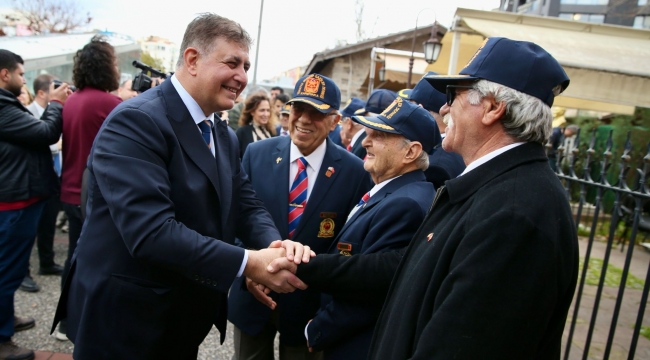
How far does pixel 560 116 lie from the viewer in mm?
12609

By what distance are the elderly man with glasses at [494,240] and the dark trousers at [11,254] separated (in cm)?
312

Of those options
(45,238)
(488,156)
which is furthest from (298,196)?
(45,238)

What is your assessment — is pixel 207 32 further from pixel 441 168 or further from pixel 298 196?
pixel 441 168

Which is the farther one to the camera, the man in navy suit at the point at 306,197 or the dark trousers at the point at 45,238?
the dark trousers at the point at 45,238

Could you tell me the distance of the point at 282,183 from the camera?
289 centimetres

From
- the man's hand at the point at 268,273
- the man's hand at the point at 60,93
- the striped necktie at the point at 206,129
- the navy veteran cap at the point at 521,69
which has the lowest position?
the man's hand at the point at 268,273

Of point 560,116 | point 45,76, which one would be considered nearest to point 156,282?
point 45,76

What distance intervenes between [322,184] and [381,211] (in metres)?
0.77

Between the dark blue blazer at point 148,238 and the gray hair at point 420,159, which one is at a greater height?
the gray hair at point 420,159

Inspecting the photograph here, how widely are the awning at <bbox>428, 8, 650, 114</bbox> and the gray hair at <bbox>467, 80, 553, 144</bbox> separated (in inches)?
146

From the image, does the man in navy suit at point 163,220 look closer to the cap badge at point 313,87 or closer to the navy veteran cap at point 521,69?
the cap badge at point 313,87

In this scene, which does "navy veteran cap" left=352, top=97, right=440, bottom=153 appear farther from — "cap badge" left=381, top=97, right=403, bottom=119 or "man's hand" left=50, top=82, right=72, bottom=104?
"man's hand" left=50, top=82, right=72, bottom=104

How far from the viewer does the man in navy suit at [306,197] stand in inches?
108

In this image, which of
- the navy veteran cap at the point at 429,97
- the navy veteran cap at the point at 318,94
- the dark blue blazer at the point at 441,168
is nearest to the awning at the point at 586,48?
the navy veteran cap at the point at 429,97
